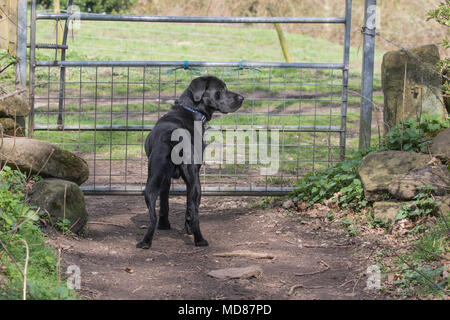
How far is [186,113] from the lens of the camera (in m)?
5.89

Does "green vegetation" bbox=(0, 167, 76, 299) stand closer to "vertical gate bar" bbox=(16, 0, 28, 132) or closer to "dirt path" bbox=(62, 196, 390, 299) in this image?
"dirt path" bbox=(62, 196, 390, 299)

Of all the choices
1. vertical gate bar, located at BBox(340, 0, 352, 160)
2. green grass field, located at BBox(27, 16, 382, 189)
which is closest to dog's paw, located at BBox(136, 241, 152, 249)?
green grass field, located at BBox(27, 16, 382, 189)

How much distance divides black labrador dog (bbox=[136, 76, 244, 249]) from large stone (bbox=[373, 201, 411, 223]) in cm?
155

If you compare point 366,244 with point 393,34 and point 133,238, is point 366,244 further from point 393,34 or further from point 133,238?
point 393,34

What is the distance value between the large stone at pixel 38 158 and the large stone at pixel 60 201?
6.7 inches

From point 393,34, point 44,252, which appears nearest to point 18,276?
point 44,252

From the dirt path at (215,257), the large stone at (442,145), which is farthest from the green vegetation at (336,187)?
the large stone at (442,145)

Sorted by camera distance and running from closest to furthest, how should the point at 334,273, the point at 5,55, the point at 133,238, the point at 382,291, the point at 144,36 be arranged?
the point at 382,291, the point at 334,273, the point at 133,238, the point at 5,55, the point at 144,36

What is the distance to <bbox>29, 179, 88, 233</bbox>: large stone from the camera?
5281mm

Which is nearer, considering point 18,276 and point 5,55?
point 18,276

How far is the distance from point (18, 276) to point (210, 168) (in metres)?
Result: 4.84

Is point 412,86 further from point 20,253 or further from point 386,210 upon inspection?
point 20,253

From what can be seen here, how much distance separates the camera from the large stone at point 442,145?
225 inches

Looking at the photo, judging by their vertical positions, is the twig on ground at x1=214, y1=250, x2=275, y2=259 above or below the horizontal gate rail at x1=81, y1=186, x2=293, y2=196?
below
